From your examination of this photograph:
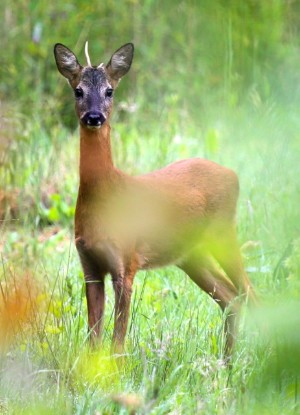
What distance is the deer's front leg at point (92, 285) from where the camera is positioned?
14.7ft

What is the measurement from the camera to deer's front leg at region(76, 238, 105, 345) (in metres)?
4.48

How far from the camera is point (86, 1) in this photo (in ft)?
32.1

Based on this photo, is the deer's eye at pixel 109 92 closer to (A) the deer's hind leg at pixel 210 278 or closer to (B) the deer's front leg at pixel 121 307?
(B) the deer's front leg at pixel 121 307

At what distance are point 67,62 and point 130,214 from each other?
1219 mm

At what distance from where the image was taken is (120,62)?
495 cm

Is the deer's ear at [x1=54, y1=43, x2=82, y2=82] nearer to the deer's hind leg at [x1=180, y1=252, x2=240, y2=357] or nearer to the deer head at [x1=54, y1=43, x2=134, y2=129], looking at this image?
the deer head at [x1=54, y1=43, x2=134, y2=129]

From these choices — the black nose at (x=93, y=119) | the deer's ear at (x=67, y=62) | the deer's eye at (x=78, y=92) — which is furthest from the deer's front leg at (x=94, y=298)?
the deer's ear at (x=67, y=62)

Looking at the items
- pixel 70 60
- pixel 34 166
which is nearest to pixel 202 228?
pixel 70 60

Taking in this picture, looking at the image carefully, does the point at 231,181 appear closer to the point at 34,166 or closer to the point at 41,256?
the point at 41,256

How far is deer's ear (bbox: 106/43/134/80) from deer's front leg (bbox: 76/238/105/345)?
937mm

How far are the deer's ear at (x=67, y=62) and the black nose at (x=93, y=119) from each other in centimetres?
37

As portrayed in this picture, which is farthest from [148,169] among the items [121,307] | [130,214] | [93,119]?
[130,214]

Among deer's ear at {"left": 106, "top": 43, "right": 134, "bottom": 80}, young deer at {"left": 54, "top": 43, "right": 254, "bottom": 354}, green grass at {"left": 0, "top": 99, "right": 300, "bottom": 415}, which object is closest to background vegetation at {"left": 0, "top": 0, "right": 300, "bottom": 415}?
green grass at {"left": 0, "top": 99, "right": 300, "bottom": 415}

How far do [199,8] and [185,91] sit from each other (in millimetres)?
8002
